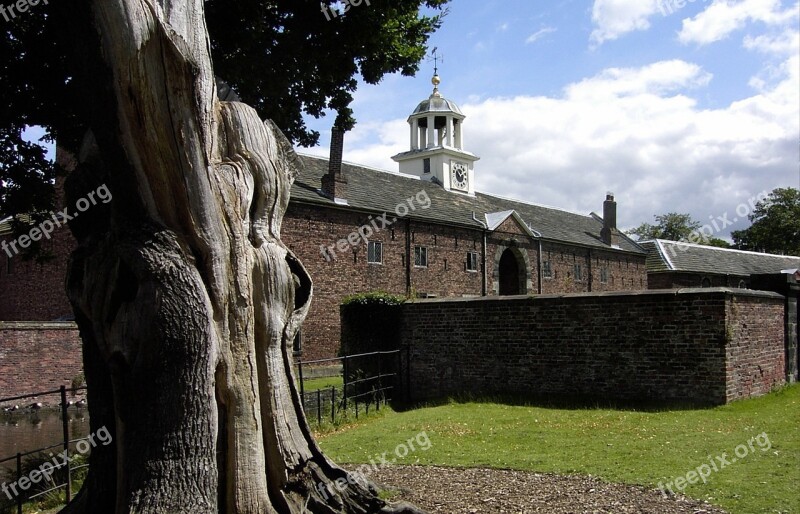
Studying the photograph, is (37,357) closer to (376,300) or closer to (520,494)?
(376,300)

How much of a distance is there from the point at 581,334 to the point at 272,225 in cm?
996

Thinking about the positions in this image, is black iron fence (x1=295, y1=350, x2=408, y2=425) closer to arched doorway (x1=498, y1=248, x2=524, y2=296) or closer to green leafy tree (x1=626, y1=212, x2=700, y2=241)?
arched doorway (x1=498, y1=248, x2=524, y2=296)

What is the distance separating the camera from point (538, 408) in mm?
13352

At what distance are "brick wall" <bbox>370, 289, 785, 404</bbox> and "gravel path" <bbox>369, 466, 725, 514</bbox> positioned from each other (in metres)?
6.49

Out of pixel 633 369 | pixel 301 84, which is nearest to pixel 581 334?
pixel 633 369

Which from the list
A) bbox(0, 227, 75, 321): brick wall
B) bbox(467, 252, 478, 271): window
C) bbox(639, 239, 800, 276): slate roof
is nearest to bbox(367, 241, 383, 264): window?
bbox(467, 252, 478, 271): window

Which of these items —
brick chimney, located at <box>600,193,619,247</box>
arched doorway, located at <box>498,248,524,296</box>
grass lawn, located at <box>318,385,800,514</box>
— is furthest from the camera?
brick chimney, located at <box>600,193,619,247</box>

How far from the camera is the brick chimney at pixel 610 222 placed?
44.6 meters

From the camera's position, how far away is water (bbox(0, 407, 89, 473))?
13.8 m

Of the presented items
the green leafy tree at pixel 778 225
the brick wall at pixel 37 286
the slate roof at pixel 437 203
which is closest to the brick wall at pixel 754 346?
the slate roof at pixel 437 203

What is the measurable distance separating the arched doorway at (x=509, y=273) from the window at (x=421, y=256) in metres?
6.68

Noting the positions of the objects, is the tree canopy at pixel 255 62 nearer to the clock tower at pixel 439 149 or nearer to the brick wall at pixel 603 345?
the brick wall at pixel 603 345

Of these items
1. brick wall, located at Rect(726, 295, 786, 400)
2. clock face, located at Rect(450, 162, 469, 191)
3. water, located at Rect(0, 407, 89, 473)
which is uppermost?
clock face, located at Rect(450, 162, 469, 191)

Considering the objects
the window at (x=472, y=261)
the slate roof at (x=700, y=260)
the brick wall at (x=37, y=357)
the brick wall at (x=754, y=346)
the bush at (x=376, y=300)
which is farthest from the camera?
the slate roof at (x=700, y=260)
